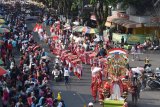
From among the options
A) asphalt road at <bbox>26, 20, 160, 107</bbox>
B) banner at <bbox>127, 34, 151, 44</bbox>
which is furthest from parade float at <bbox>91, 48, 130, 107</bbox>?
banner at <bbox>127, 34, 151, 44</bbox>

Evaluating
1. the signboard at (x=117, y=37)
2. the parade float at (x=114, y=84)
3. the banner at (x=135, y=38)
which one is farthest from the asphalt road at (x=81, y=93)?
the signboard at (x=117, y=37)

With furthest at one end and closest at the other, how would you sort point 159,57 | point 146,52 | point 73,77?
1. point 146,52
2. point 159,57
3. point 73,77

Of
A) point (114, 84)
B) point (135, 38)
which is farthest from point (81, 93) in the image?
point (135, 38)

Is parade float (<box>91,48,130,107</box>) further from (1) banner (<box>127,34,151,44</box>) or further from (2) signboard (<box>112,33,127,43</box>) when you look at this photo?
(2) signboard (<box>112,33,127,43</box>)

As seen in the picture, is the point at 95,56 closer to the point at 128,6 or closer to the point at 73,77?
the point at 73,77

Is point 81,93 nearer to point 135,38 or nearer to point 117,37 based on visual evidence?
point 135,38

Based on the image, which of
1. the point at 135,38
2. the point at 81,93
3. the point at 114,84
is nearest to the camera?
the point at 114,84

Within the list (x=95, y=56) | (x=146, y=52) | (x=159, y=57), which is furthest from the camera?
(x=146, y=52)

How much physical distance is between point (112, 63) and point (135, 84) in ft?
4.90

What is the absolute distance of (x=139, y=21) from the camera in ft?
149

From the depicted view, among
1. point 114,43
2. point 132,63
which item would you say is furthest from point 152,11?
point 132,63

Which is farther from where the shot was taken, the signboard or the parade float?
the signboard

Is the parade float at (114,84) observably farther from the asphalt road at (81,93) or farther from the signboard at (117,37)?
the signboard at (117,37)

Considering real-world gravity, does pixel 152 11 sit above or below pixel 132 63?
above
